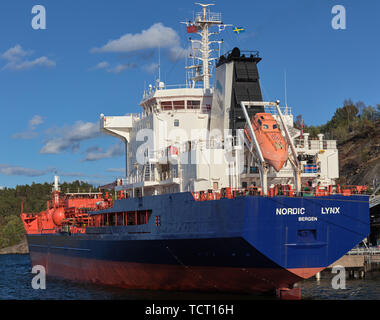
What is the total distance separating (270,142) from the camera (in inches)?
854

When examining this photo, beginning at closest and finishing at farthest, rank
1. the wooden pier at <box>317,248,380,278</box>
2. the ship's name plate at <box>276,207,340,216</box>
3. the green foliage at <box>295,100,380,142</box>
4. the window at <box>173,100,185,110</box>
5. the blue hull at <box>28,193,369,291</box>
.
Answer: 1. the blue hull at <box>28,193,369,291</box>
2. the ship's name plate at <box>276,207,340,216</box>
3. the window at <box>173,100,185,110</box>
4. the wooden pier at <box>317,248,380,278</box>
5. the green foliage at <box>295,100,380,142</box>

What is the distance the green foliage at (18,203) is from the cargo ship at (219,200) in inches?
2722

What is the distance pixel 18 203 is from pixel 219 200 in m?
94.5

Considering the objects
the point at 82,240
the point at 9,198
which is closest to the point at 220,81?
the point at 82,240

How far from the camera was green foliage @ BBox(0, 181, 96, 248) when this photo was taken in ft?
318

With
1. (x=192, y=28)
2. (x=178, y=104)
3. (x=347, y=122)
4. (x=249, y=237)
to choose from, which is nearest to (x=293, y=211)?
(x=249, y=237)

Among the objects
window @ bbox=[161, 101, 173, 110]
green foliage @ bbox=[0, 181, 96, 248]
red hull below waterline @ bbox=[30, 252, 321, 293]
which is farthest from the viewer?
Result: green foliage @ bbox=[0, 181, 96, 248]

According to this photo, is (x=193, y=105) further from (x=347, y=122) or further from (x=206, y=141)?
(x=347, y=122)

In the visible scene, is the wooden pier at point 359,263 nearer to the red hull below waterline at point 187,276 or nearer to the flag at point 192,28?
the red hull below waterline at point 187,276

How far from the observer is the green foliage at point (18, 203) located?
96.9 m

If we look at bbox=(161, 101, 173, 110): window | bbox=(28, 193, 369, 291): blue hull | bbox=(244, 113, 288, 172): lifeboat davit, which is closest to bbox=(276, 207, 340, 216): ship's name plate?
bbox=(28, 193, 369, 291): blue hull

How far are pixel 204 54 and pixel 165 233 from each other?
37.9 feet

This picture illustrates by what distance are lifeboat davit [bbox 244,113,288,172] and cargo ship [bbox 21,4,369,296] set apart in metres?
0.04

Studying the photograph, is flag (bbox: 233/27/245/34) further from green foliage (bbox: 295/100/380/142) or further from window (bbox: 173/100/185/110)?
green foliage (bbox: 295/100/380/142)
